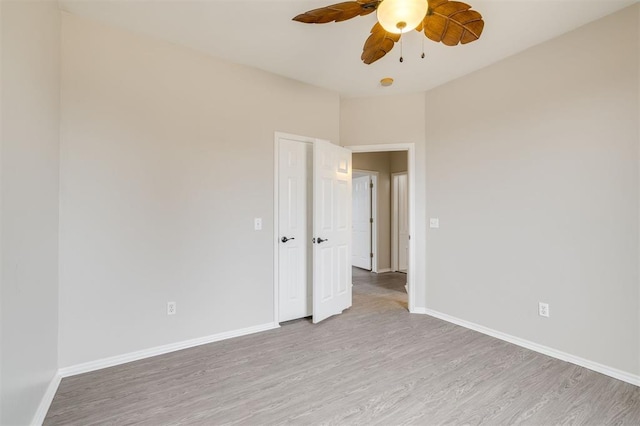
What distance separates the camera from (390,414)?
68.3 inches

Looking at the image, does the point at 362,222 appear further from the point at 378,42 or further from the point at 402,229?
the point at 378,42

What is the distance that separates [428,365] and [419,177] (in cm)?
206

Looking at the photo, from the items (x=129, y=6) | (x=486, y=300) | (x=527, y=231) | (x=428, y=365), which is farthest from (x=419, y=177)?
(x=129, y=6)

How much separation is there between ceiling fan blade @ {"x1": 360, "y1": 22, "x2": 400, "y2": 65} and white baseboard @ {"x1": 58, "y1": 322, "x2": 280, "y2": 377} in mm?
2574

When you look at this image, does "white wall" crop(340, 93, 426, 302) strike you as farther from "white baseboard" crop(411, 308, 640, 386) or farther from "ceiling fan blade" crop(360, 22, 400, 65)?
"ceiling fan blade" crop(360, 22, 400, 65)

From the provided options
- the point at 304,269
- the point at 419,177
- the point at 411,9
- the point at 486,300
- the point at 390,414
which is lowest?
the point at 390,414

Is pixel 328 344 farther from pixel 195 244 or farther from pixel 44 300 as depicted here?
pixel 44 300

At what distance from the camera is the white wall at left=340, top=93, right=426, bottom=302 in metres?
3.52

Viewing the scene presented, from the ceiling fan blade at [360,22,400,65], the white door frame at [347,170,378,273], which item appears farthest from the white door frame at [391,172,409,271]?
the ceiling fan blade at [360,22,400,65]

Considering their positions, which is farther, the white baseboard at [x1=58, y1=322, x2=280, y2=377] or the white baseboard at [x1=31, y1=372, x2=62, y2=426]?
the white baseboard at [x1=58, y1=322, x2=280, y2=377]

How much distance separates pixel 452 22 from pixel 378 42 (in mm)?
422

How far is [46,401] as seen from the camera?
1.79m

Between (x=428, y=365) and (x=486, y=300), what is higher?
(x=486, y=300)

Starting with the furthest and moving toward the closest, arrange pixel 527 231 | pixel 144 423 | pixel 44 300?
1. pixel 527 231
2. pixel 44 300
3. pixel 144 423
